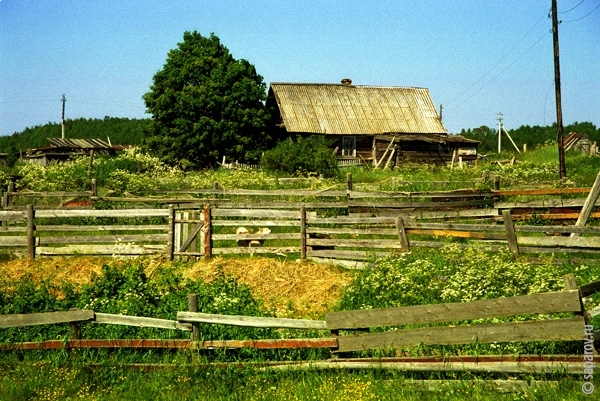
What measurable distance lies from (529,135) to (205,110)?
68330mm

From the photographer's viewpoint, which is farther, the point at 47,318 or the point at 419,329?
the point at 47,318

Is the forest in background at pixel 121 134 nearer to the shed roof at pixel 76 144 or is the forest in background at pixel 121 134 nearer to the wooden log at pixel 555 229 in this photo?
the shed roof at pixel 76 144

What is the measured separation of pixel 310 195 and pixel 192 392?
16150mm

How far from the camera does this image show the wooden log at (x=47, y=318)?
26.2 ft

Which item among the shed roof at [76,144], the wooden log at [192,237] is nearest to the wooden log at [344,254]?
the wooden log at [192,237]

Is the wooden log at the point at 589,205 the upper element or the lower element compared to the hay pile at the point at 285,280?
upper

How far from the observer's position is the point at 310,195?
2327 cm

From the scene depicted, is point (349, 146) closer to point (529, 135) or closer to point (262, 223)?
point (262, 223)

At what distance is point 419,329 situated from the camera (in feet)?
23.7

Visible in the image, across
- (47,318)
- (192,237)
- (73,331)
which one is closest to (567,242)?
(192,237)

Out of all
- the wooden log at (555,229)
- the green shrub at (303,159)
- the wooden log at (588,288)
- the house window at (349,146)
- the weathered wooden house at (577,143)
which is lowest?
the wooden log at (588,288)

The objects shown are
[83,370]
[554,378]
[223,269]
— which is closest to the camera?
[554,378]

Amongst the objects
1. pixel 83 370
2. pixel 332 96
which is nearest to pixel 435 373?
pixel 83 370

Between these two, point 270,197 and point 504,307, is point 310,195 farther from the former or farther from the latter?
point 504,307
